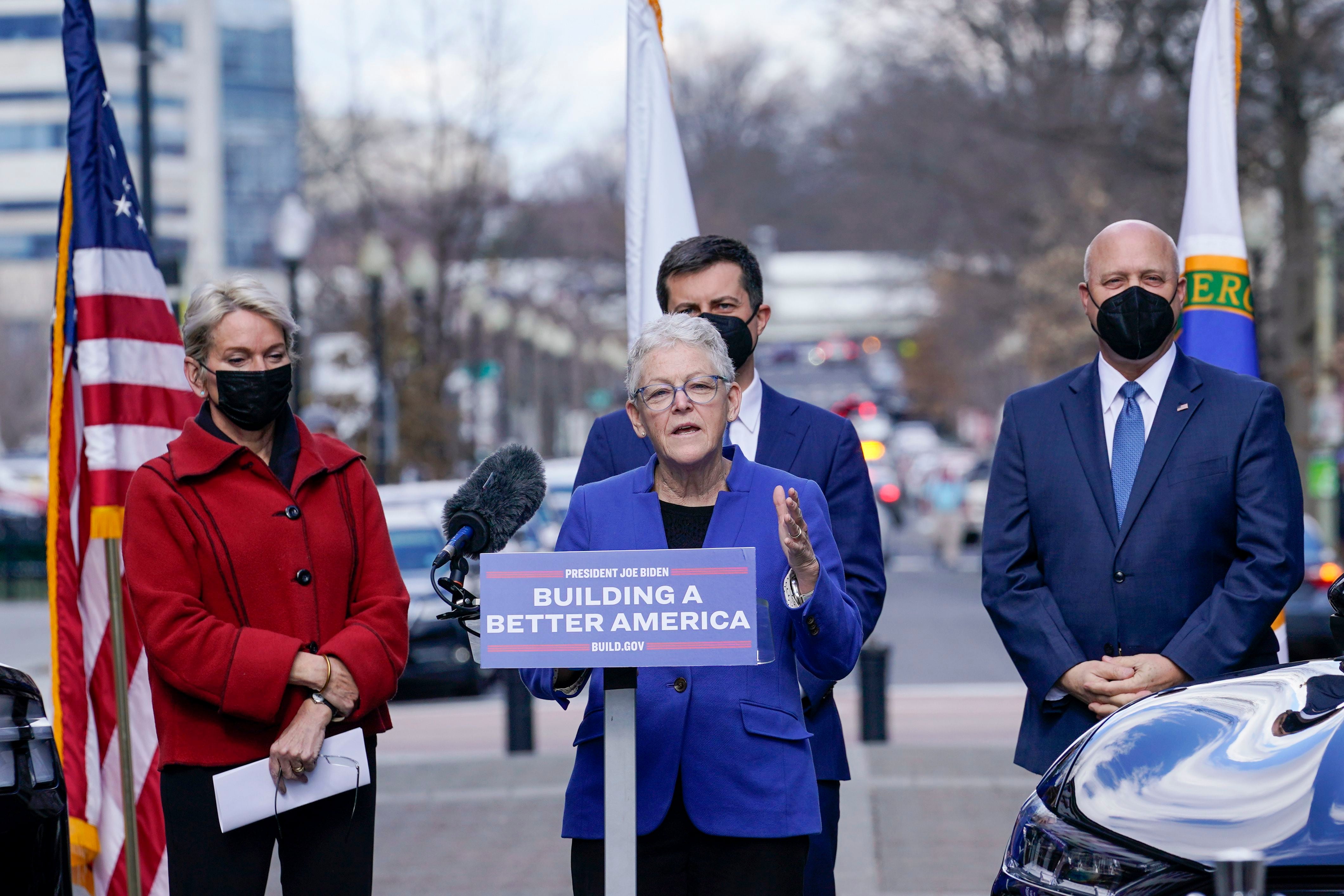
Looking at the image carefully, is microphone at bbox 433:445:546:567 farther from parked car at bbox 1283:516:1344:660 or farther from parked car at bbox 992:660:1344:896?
parked car at bbox 1283:516:1344:660

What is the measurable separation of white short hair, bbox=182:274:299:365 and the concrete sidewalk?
3941 millimetres

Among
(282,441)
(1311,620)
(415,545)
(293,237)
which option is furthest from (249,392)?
(293,237)

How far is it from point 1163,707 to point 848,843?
174 inches

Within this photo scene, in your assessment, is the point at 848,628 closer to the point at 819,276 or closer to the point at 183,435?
the point at 183,435

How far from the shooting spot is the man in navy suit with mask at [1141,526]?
14.8 feet

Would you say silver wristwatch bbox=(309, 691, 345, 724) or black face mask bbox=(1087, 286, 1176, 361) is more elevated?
black face mask bbox=(1087, 286, 1176, 361)

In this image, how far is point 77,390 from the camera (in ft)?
19.4

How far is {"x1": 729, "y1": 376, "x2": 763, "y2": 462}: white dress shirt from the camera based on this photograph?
4.79 m

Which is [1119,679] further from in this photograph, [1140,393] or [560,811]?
[560,811]

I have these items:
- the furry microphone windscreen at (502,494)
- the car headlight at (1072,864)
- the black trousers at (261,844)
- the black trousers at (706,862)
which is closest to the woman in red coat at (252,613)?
the black trousers at (261,844)

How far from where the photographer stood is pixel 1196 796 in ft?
11.7

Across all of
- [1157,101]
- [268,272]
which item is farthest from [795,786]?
[268,272]

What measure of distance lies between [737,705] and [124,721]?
2519 millimetres

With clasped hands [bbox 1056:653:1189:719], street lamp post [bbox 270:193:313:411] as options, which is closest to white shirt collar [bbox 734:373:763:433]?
clasped hands [bbox 1056:653:1189:719]
